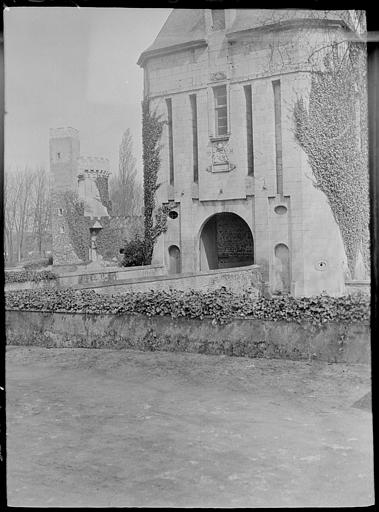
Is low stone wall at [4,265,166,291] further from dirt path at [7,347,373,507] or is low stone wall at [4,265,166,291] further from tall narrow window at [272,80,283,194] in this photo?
tall narrow window at [272,80,283,194]

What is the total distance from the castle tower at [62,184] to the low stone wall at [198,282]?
0.81 meters

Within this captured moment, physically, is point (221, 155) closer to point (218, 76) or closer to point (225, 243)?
point (218, 76)

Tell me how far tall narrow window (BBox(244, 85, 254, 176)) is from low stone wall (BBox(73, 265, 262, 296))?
4.08 feet

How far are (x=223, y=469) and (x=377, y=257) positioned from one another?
177 cm

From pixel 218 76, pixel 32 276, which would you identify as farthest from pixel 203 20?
pixel 32 276

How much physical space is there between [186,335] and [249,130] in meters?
2.59

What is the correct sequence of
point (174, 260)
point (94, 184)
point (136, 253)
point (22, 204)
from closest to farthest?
point (22, 204) < point (174, 260) < point (136, 253) < point (94, 184)

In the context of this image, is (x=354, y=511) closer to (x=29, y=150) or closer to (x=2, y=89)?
(x=2, y=89)

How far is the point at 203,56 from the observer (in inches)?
236

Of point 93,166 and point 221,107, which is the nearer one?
point 221,107

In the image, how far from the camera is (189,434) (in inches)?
162

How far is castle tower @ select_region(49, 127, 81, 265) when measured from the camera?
625 centimetres

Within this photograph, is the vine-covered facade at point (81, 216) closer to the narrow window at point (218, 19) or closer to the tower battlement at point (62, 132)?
the tower battlement at point (62, 132)

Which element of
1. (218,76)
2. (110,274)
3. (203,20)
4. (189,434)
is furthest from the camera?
(110,274)
